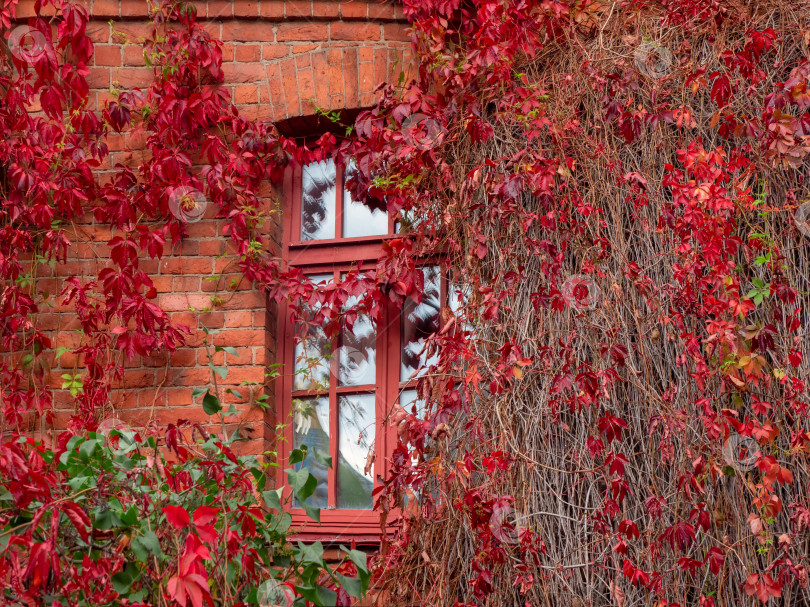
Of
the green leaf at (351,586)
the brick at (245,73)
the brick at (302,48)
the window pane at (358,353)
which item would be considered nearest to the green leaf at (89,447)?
the green leaf at (351,586)

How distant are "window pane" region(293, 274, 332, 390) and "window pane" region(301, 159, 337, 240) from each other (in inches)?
10.4

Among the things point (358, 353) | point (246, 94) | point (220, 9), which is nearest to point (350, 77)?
point (246, 94)

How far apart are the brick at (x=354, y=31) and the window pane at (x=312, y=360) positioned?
1123 mm

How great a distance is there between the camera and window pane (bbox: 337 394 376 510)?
3.80 meters

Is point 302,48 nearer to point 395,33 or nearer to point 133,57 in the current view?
point 395,33

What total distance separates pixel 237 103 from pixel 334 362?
4.17 feet

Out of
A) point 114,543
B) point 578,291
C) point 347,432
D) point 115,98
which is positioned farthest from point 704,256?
point 115,98

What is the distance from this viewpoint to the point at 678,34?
3.74 meters

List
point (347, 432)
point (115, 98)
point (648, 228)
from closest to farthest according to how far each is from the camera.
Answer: point (648, 228)
point (347, 432)
point (115, 98)

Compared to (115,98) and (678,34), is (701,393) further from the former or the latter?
(115,98)

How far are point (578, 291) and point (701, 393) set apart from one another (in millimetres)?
593

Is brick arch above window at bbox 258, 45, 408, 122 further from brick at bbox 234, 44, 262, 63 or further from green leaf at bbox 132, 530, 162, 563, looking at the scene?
green leaf at bbox 132, 530, 162, 563

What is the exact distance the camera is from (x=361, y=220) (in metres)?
4.11

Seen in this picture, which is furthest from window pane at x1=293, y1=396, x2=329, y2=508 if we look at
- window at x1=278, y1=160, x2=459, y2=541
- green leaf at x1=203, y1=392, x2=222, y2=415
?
green leaf at x1=203, y1=392, x2=222, y2=415
